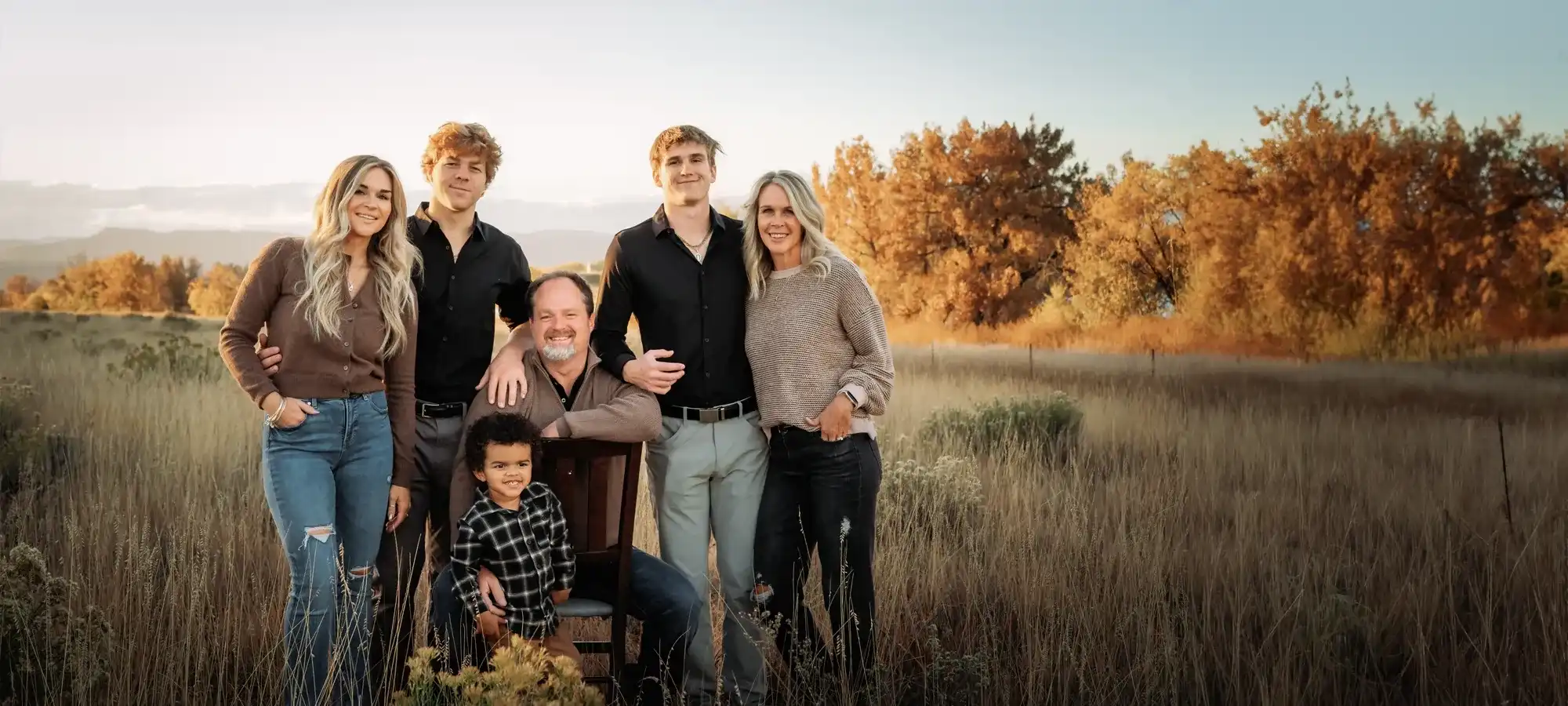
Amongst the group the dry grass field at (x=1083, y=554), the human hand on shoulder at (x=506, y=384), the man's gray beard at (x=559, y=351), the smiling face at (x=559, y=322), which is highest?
the smiling face at (x=559, y=322)

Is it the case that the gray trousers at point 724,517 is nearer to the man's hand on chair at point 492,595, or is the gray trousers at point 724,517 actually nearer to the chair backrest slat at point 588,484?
the chair backrest slat at point 588,484

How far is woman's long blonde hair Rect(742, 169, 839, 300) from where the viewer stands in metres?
3.49

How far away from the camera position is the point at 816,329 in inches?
140

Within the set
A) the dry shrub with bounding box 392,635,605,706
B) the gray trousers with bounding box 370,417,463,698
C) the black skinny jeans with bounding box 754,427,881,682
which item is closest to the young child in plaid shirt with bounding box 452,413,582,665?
the dry shrub with bounding box 392,635,605,706

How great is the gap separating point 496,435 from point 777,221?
1.14 meters

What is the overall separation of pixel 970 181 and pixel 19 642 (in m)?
23.8

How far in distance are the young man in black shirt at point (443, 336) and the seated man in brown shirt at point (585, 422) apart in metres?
0.18

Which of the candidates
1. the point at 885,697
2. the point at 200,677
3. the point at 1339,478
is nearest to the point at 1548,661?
the point at 885,697

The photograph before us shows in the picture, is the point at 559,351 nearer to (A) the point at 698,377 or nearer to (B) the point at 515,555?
(A) the point at 698,377

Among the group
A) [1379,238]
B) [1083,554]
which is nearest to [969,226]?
[1379,238]

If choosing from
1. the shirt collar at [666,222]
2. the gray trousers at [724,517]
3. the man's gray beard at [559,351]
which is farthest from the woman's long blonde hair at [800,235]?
the man's gray beard at [559,351]

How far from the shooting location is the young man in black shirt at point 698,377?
3.57 m

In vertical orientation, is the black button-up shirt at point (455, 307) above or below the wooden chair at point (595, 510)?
above

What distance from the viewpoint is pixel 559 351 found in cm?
344
